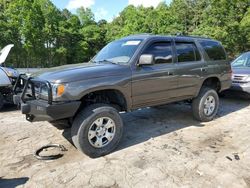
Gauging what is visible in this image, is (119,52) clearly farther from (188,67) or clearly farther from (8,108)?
(8,108)

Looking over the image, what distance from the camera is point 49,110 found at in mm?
4215

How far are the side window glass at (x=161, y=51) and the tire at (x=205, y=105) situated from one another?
4.17 ft

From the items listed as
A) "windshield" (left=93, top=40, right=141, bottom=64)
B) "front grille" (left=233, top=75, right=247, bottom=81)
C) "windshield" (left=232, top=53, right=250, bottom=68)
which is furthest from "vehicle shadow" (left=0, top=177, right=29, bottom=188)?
"windshield" (left=232, top=53, right=250, bottom=68)

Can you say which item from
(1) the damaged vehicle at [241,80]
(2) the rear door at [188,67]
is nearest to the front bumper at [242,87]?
(1) the damaged vehicle at [241,80]

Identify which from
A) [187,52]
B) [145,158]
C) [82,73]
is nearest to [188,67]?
[187,52]

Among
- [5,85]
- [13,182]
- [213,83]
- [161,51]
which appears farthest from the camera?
[5,85]

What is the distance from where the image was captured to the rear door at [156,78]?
5.20m

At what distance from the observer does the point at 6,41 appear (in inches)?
1064

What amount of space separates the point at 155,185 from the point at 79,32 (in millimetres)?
34748

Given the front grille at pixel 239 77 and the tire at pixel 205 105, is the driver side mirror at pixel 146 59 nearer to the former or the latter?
the tire at pixel 205 105

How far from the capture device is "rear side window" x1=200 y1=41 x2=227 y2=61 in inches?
266

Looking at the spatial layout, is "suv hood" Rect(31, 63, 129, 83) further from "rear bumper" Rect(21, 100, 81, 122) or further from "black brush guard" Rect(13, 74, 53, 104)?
"rear bumper" Rect(21, 100, 81, 122)

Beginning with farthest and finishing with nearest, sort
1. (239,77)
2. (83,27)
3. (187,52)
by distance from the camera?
(83,27)
(239,77)
(187,52)

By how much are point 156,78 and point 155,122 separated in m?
1.50
